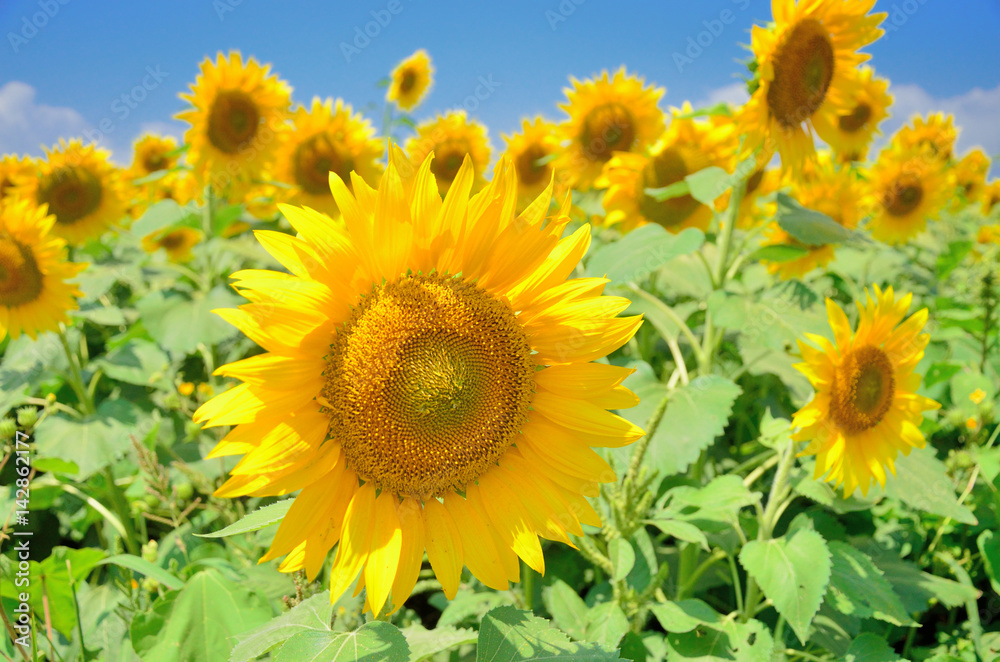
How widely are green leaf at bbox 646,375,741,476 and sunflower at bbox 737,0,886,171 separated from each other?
1.12m

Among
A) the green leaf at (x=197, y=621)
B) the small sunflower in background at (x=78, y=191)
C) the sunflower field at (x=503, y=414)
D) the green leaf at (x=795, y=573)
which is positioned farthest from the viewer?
the small sunflower in background at (x=78, y=191)

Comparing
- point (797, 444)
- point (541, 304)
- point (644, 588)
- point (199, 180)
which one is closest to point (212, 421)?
point (541, 304)

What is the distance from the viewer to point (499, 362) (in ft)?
4.98

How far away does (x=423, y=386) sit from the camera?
146cm

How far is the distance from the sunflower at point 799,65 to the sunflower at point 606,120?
6.06ft

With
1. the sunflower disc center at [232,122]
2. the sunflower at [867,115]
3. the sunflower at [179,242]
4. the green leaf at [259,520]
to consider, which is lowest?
the green leaf at [259,520]

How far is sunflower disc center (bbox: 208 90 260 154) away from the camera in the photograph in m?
4.43

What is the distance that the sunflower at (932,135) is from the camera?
6645mm

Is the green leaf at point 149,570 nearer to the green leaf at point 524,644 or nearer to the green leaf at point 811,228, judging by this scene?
the green leaf at point 524,644

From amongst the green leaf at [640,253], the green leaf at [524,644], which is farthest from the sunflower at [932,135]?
the green leaf at [524,644]

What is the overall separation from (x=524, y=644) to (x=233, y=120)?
14.1 feet

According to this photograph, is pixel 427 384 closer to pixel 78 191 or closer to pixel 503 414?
pixel 503 414

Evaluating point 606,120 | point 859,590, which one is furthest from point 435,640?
point 606,120

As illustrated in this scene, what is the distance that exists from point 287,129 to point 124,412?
7.97ft
